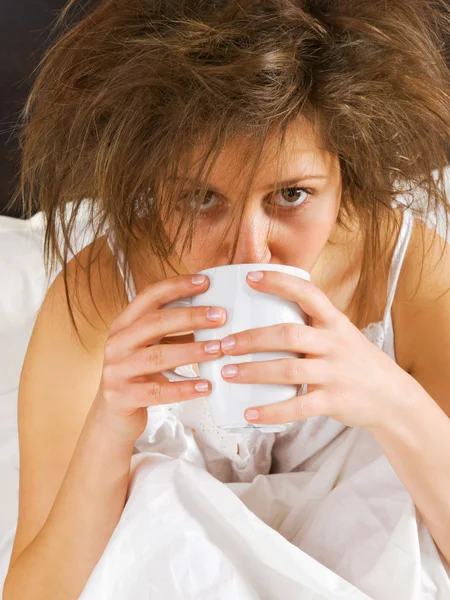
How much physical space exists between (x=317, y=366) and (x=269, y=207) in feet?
0.63

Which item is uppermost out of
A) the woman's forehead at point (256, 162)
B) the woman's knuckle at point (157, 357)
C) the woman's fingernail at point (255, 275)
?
the woman's forehead at point (256, 162)

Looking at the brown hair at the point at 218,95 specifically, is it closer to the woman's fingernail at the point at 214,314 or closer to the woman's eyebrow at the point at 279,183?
the woman's eyebrow at the point at 279,183

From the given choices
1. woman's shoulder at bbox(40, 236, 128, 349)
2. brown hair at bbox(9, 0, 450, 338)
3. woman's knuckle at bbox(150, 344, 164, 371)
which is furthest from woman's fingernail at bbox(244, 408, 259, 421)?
woman's shoulder at bbox(40, 236, 128, 349)

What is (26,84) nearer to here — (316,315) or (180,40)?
(180,40)

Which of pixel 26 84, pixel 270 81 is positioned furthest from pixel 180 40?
pixel 26 84

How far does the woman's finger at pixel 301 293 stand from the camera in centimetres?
71

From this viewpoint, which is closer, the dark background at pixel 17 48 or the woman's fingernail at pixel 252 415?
the woman's fingernail at pixel 252 415

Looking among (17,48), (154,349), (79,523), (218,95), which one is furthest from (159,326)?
(17,48)

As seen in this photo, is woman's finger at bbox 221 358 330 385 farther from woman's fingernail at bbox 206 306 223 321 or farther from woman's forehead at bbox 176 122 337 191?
woman's forehead at bbox 176 122 337 191

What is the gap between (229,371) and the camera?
729 mm

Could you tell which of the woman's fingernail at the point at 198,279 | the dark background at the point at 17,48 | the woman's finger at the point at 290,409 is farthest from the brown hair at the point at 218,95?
the dark background at the point at 17,48

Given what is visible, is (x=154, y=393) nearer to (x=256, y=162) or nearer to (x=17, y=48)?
(x=256, y=162)

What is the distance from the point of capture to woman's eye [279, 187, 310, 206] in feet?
2.79

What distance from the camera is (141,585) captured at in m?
0.90
